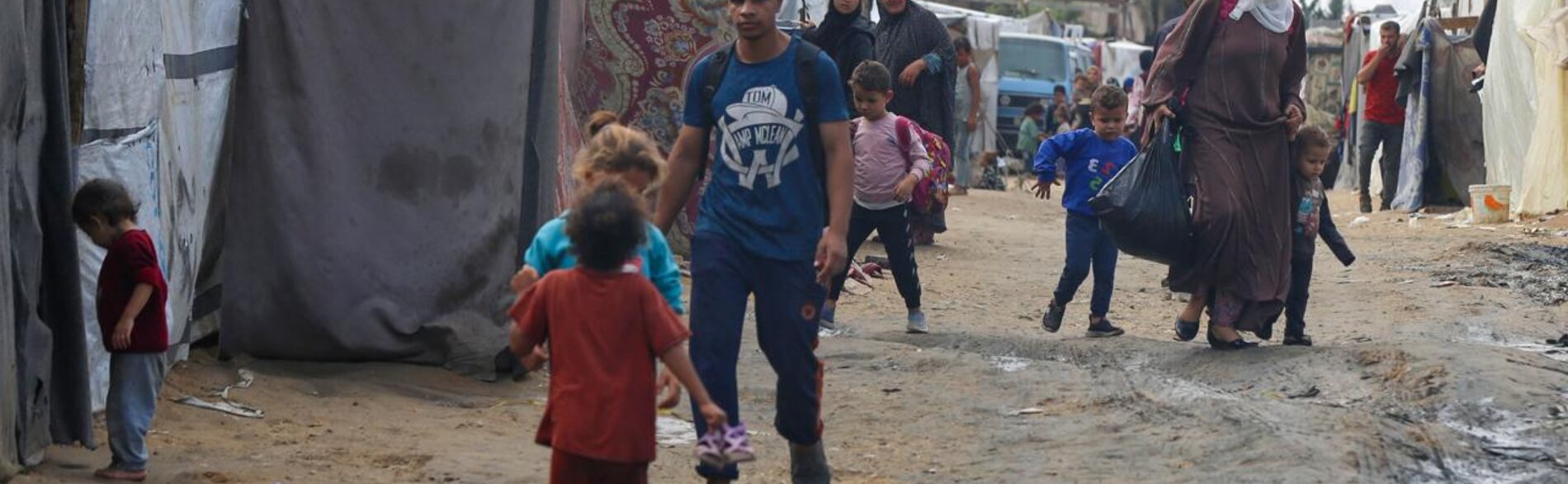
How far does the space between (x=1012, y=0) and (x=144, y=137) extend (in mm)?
53319

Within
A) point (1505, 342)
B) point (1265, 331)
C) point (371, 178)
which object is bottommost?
point (1505, 342)

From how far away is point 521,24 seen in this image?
7207 millimetres

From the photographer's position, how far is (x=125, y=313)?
16.8ft

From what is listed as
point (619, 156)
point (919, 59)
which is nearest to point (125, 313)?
point (619, 156)

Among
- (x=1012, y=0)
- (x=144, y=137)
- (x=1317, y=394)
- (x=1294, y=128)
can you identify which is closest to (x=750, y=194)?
(x=144, y=137)

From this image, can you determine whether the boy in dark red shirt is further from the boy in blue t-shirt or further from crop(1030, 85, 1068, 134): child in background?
crop(1030, 85, 1068, 134): child in background

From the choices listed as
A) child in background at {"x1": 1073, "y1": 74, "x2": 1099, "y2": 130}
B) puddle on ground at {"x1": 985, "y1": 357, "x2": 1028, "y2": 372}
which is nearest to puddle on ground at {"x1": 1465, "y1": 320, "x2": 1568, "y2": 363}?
puddle on ground at {"x1": 985, "y1": 357, "x2": 1028, "y2": 372}

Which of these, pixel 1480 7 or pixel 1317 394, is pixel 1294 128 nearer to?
pixel 1317 394

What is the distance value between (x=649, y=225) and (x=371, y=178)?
299 centimetres

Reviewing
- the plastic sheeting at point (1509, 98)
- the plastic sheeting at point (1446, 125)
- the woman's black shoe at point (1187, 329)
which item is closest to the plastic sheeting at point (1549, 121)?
the plastic sheeting at point (1509, 98)

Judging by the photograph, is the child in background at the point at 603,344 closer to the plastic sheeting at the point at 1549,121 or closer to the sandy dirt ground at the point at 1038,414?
the sandy dirt ground at the point at 1038,414

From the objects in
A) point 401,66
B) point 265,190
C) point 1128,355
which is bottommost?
point 1128,355

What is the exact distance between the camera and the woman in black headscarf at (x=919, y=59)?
10867 millimetres

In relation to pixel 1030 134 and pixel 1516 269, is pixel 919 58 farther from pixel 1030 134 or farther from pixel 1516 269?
pixel 1030 134
